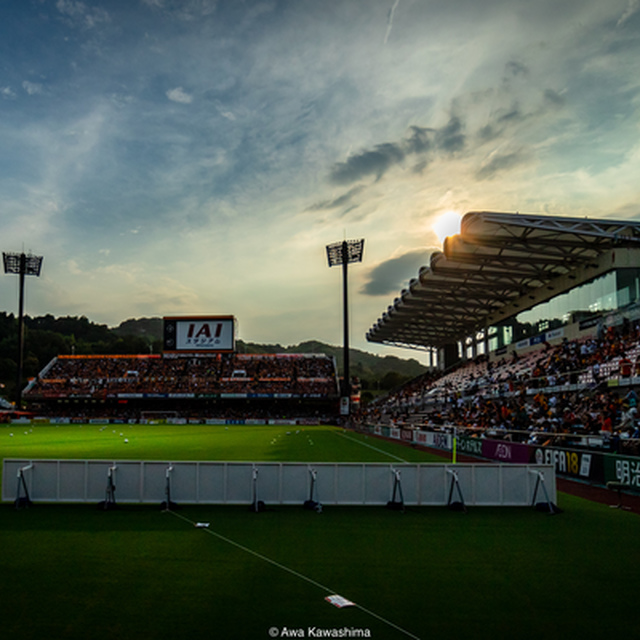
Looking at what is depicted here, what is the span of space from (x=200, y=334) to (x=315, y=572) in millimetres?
70405

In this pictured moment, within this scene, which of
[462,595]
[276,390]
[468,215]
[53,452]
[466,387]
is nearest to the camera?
[462,595]

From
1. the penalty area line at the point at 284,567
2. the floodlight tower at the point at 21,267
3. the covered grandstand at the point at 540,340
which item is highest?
the floodlight tower at the point at 21,267

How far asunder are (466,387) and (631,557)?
3749cm

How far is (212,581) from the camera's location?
7047mm

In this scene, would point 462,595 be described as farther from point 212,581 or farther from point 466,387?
point 466,387

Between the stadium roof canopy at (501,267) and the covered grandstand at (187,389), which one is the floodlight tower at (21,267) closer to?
the covered grandstand at (187,389)

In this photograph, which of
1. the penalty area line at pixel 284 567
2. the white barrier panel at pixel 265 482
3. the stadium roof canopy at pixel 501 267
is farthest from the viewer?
the stadium roof canopy at pixel 501 267

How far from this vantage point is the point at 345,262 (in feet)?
204

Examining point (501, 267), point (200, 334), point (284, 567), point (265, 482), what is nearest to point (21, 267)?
point (200, 334)

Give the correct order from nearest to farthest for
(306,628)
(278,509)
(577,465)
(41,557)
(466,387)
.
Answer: (306,628), (41,557), (278,509), (577,465), (466,387)

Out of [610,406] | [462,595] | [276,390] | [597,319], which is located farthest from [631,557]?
[276,390]

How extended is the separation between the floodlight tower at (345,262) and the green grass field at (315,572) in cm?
4823

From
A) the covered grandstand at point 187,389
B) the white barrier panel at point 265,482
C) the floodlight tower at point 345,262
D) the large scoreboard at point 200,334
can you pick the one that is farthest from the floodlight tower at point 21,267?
the white barrier panel at point 265,482

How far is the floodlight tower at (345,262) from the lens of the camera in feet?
198
